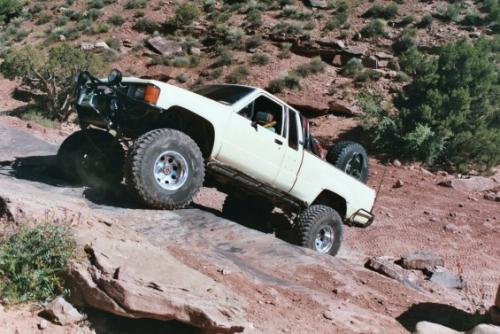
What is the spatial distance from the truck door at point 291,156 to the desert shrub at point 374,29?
23.4 metres

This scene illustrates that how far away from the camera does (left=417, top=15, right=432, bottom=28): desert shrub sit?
31141mm

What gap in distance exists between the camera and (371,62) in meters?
28.1

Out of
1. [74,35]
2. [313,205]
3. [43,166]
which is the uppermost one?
[74,35]

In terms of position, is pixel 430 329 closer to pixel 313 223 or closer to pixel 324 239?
pixel 313 223

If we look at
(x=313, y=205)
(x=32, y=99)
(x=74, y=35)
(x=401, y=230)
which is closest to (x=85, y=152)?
(x=313, y=205)

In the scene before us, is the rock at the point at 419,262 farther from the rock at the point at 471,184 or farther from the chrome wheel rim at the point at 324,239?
the rock at the point at 471,184

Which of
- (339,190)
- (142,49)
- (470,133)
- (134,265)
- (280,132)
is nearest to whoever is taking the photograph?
(134,265)

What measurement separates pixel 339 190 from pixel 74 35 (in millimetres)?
27170

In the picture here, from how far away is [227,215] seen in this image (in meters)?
9.75

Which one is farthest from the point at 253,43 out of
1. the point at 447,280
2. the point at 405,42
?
the point at 447,280

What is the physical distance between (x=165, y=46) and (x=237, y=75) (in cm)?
587

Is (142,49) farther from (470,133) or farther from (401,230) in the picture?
(401,230)

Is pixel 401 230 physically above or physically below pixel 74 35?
below

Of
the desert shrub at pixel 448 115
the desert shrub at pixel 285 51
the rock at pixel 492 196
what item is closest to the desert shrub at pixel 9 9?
the desert shrub at pixel 285 51
